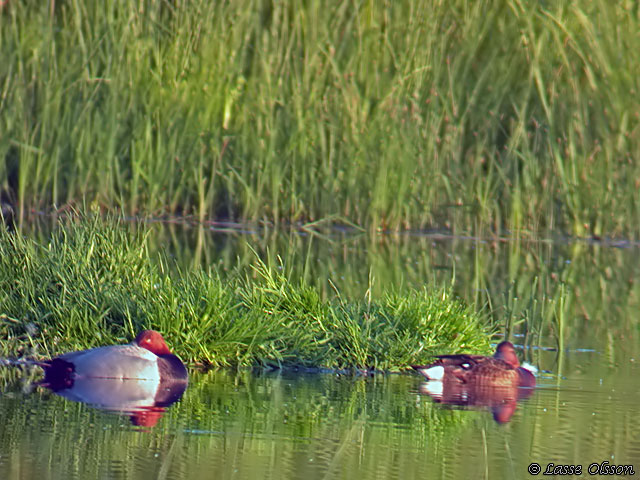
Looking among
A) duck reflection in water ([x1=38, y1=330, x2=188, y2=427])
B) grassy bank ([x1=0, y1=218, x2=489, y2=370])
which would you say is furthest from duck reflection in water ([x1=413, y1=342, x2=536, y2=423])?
duck reflection in water ([x1=38, y1=330, x2=188, y2=427])

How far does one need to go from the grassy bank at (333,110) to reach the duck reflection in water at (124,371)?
805 centimetres

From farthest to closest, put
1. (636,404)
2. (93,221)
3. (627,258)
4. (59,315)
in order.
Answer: (627,258)
(93,221)
(59,315)
(636,404)

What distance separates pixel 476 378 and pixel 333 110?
8260 millimetres

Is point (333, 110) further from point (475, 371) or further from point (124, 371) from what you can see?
point (124, 371)

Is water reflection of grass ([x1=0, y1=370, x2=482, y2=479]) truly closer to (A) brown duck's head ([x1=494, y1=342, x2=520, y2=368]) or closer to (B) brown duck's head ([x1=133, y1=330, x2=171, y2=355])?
(B) brown duck's head ([x1=133, y1=330, x2=171, y2=355])

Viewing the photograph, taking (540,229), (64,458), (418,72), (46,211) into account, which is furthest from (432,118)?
(64,458)

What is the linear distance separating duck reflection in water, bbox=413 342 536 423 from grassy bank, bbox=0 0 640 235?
7850 mm

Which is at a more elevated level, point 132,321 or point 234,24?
point 234,24

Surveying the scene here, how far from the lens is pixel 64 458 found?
19.9 ft

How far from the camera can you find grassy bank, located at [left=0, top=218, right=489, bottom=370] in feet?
28.5

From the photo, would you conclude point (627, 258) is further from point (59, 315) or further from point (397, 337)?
point (59, 315)

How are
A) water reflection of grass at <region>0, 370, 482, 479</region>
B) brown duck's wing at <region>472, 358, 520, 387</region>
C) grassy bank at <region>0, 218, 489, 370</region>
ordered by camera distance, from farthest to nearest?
grassy bank at <region>0, 218, 489, 370</region>
brown duck's wing at <region>472, 358, 520, 387</region>
water reflection of grass at <region>0, 370, 482, 479</region>

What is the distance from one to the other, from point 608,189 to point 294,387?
31.0 ft

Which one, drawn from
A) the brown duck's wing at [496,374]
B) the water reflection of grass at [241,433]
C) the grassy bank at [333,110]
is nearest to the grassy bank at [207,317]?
the water reflection of grass at [241,433]
